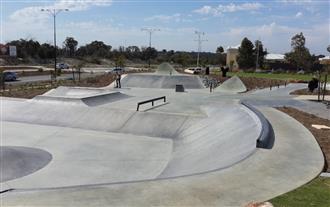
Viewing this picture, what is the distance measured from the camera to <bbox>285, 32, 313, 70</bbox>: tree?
78.9 metres

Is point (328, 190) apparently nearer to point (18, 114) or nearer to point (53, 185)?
point (53, 185)

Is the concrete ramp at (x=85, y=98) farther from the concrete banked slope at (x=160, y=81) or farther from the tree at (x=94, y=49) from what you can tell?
the tree at (x=94, y=49)

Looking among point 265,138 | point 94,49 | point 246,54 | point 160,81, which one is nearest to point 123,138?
point 265,138

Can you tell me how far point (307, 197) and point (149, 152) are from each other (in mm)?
9726

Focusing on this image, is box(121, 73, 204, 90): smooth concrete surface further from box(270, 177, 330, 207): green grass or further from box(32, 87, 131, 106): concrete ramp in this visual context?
box(270, 177, 330, 207): green grass

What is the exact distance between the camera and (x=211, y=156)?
1352cm

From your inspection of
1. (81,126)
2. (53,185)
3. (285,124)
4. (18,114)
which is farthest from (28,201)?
(18,114)

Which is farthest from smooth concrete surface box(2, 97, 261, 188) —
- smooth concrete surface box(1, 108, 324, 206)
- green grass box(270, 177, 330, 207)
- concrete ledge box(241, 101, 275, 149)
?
green grass box(270, 177, 330, 207)

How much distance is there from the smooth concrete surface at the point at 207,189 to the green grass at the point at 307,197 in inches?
8.9

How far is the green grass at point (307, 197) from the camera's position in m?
7.56

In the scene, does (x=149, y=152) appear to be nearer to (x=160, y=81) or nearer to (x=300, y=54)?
(x=160, y=81)

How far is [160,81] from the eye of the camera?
40938 mm

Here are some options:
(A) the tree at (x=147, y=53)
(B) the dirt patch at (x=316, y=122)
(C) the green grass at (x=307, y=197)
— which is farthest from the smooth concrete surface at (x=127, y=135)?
(A) the tree at (x=147, y=53)

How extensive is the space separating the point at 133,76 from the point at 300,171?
1337 inches
